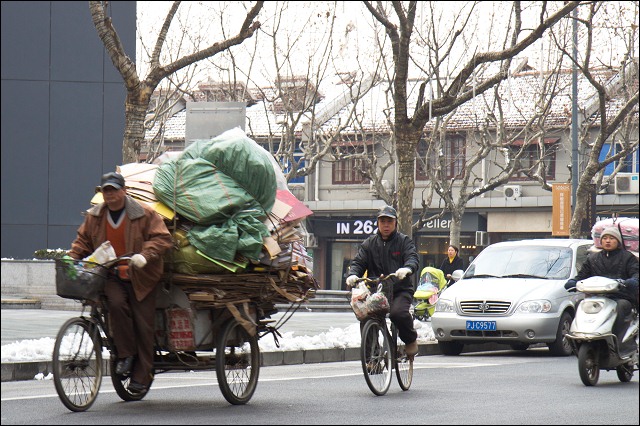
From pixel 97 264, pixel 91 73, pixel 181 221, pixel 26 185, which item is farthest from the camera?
pixel 91 73

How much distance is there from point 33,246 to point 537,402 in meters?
18.5

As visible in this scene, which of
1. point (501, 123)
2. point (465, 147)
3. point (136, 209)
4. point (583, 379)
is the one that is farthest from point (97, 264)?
point (465, 147)

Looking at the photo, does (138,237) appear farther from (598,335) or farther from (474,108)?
(474,108)

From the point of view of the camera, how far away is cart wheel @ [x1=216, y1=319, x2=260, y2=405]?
9.33 meters

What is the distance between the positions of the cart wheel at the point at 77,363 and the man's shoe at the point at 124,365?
0.54ft

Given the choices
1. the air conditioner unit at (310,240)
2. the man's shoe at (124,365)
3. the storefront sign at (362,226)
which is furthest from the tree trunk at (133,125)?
the air conditioner unit at (310,240)

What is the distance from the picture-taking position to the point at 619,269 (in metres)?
11.0

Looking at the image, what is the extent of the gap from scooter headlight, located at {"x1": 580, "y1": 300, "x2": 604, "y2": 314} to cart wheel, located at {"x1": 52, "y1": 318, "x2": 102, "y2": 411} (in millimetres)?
4961

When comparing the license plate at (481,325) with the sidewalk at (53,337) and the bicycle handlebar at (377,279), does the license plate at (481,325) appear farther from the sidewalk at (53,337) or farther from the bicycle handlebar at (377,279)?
the bicycle handlebar at (377,279)

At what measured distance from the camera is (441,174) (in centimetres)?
3509

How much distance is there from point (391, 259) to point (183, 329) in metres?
2.48

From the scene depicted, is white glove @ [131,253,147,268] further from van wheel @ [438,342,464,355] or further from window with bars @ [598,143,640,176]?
window with bars @ [598,143,640,176]

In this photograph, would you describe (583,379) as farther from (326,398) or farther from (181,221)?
(181,221)

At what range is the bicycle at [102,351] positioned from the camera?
866 cm
